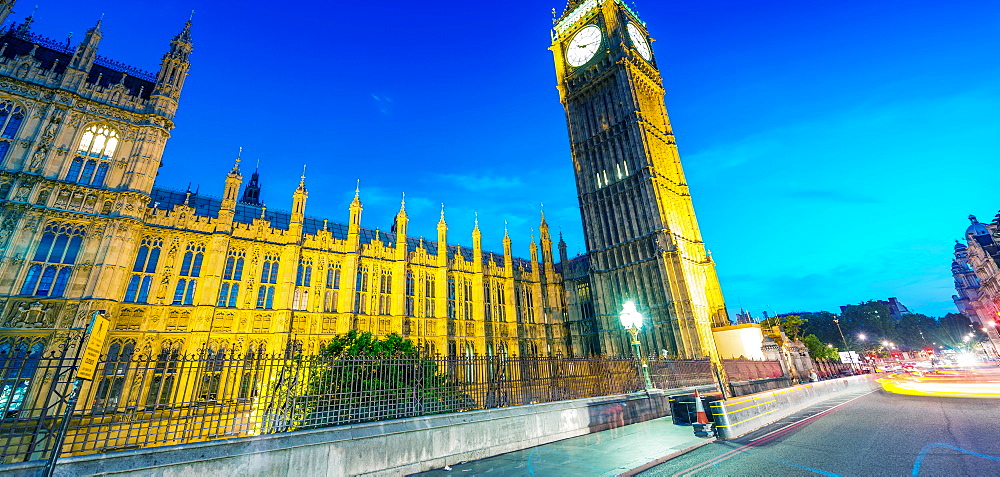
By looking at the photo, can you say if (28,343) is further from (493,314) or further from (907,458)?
(907,458)

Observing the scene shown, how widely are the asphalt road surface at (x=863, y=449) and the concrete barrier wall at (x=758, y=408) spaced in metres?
0.30

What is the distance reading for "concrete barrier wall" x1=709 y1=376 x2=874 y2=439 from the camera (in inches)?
426

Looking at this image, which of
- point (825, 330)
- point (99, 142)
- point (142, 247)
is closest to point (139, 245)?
point (142, 247)

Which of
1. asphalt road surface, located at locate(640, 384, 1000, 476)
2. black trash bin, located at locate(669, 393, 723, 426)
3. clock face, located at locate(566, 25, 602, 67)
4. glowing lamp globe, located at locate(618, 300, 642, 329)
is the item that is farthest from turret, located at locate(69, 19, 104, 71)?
clock face, located at locate(566, 25, 602, 67)

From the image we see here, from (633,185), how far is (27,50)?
4297 centimetres

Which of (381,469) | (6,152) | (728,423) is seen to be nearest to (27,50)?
(6,152)

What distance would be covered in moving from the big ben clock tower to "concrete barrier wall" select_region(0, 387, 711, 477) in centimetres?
2405

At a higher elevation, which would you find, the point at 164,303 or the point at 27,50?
the point at 27,50

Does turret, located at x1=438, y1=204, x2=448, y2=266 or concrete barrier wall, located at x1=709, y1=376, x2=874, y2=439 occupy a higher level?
turret, located at x1=438, y1=204, x2=448, y2=266

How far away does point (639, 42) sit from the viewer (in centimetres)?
4681

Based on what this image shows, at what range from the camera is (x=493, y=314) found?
32.4 meters

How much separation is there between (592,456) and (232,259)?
22.4m

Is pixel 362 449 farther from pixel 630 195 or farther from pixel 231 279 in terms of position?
pixel 630 195

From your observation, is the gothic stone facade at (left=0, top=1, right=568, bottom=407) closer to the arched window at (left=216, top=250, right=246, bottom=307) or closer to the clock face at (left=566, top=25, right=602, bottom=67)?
the arched window at (left=216, top=250, right=246, bottom=307)
